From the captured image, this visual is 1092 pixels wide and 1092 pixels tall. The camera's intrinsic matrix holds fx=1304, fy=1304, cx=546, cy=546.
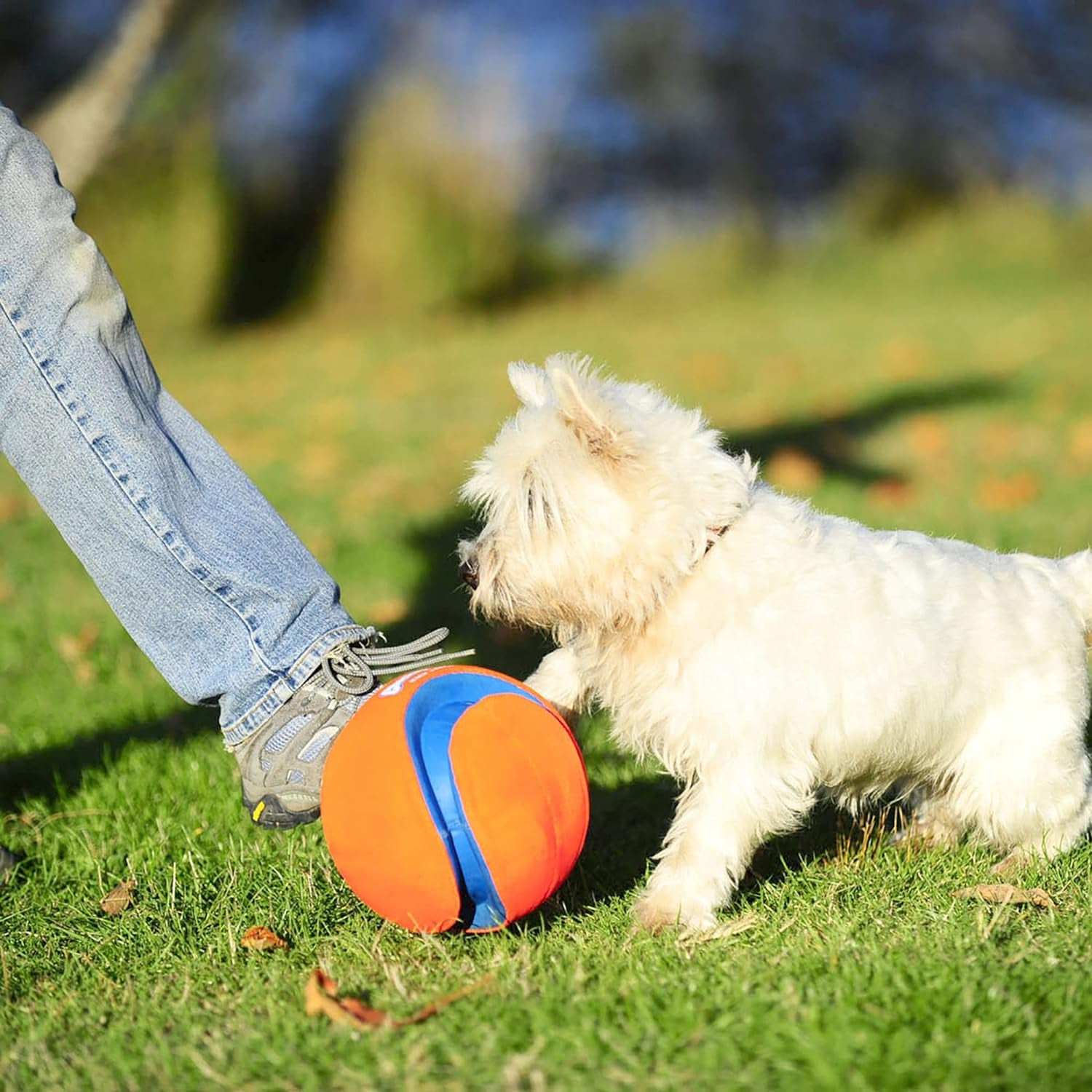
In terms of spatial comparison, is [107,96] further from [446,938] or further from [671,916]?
[671,916]

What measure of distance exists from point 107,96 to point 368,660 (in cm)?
907

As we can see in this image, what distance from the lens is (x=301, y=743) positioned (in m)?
3.52

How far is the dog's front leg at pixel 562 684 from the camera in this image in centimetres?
380

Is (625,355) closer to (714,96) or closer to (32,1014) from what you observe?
(32,1014)

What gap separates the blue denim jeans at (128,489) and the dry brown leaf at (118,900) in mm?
508

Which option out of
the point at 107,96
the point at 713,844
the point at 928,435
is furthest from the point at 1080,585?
the point at 107,96

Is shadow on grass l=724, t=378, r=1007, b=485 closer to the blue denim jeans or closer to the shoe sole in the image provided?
the blue denim jeans

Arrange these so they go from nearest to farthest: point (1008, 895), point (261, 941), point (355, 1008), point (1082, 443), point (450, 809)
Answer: point (355, 1008)
point (450, 809)
point (261, 941)
point (1008, 895)
point (1082, 443)

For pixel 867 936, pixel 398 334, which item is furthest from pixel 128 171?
pixel 867 936

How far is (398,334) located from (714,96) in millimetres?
14834

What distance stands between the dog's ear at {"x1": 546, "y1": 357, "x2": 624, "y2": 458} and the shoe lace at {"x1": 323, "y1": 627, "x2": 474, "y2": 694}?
2.29 feet

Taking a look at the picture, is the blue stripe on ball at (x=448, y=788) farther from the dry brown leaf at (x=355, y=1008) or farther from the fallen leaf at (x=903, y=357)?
the fallen leaf at (x=903, y=357)

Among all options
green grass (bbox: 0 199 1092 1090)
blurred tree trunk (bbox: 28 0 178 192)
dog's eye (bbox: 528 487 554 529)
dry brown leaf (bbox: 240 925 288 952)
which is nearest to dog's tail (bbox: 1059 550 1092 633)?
green grass (bbox: 0 199 1092 1090)

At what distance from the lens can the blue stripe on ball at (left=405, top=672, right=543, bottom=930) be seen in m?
3.09
